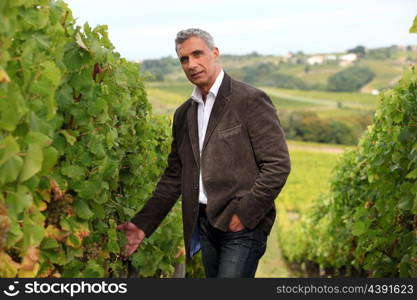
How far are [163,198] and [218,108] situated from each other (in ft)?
2.67

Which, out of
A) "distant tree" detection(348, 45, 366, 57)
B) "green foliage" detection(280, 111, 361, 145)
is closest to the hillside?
"distant tree" detection(348, 45, 366, 57)

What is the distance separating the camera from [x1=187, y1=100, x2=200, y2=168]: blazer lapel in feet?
14.2

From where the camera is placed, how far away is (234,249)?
4152mm

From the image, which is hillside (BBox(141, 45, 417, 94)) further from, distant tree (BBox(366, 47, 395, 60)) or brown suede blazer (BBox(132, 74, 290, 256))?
brown suede blazer (BBox(132, 74, 290, 256))

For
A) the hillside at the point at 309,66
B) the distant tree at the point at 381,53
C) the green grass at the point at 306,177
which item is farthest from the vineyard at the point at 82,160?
the distant tree at the point at 381,53

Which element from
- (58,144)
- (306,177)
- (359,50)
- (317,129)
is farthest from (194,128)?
(359,50)

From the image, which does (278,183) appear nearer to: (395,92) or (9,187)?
(9,187)

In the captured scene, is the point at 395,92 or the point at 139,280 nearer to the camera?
the point at 139,280

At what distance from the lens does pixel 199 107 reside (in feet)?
14.7

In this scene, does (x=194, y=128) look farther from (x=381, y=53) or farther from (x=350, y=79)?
(x=381, y=53)

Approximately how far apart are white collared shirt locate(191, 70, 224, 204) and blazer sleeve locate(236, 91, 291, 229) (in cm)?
25

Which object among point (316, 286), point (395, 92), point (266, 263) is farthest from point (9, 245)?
point (266, 263)

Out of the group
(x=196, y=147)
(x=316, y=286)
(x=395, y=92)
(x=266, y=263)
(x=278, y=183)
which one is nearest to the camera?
(x=316, y=286)

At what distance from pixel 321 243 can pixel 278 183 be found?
12.3 m
